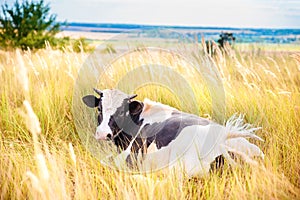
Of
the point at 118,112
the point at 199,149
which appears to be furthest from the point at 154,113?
the point at 199,149

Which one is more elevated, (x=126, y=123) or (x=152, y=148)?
(x=126, y=123)

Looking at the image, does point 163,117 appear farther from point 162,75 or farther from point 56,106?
point 162,75

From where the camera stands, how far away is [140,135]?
13.0ft

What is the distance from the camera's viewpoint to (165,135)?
12.2 ft

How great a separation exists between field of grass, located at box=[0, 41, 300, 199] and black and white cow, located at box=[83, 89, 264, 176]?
136 mm

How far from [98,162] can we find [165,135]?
1.94 ft

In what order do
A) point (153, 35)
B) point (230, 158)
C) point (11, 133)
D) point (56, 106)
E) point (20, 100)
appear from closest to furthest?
point (230, 158), point (11, 133), point (56, 106), point (20, 100), point (153, 35)

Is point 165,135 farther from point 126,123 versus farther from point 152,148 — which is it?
point 126,123

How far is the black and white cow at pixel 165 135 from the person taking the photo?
3504mm

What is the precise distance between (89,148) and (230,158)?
1.30 meters

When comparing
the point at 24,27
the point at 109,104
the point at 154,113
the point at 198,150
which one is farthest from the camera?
the point at 24,27

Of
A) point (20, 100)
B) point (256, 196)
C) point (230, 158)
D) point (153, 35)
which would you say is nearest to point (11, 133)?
point (20, 100)

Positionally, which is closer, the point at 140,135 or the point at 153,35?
the point at 140,135

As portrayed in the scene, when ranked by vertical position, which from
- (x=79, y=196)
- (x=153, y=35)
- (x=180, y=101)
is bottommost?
(x=79, y=196)
